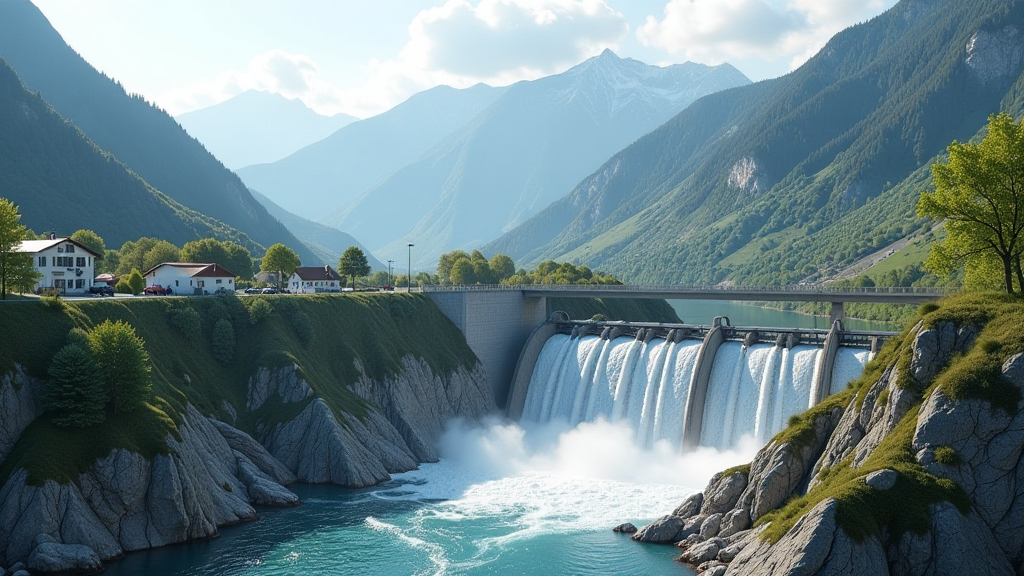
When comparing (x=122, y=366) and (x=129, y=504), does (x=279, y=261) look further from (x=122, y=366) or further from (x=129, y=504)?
(x=129, y=504)

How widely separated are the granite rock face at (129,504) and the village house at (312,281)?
55895mm

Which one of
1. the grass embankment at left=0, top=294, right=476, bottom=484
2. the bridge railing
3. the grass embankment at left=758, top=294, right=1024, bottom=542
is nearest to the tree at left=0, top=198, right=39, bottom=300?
the grass embankment at left=0, top=294, right=476, bottom=484

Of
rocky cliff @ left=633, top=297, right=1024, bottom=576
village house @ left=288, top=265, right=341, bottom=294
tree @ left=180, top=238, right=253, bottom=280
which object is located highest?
tree @ left=180, top=238, right=253, bottom=280

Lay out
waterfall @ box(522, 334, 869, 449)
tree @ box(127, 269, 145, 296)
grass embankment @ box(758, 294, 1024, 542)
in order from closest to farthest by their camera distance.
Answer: grass embankment @ box(758, 294, 1024, 542), waterfall @ box(522, 334, 869, 449), tree @ box(127, 269, 145, 296)

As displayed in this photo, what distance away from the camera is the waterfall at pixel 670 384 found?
8819 cm

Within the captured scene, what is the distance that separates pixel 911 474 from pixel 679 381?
5016 centimetres

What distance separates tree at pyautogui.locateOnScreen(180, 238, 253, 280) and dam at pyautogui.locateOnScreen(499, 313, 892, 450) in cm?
6159

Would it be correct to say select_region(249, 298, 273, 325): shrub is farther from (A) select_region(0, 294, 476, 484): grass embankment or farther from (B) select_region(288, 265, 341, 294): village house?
(B) select_region(288, 265, 341, 294): village house

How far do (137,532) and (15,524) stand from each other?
8026 millimetres

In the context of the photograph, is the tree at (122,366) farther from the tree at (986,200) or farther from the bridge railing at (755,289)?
the tree at (986,200)

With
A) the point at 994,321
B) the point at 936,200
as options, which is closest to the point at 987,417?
the point at 994,321

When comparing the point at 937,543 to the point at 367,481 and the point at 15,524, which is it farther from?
the point at 15,524

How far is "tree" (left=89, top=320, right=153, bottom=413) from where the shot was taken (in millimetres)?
67250

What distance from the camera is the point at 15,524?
191ft
